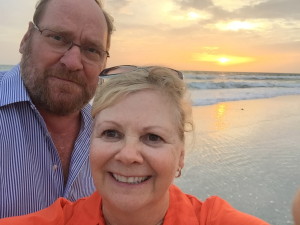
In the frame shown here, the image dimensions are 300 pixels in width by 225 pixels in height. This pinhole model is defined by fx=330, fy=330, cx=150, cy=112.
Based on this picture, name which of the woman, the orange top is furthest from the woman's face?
the orange top

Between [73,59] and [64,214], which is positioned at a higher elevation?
[73,59]

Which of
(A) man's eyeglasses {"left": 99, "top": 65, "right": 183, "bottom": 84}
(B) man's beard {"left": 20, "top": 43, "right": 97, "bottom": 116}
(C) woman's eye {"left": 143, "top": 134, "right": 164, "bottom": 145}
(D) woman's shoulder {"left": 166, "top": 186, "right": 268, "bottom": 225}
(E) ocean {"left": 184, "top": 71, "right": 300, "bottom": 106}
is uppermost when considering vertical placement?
(A) man's eyeglasses {"left": 99, "top": 65, "right": 183, "bottom": 84}

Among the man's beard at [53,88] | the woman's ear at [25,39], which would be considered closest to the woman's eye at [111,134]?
the man's beard at [53,88]

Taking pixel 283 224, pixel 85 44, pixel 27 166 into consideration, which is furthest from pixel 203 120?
pixel 27 166

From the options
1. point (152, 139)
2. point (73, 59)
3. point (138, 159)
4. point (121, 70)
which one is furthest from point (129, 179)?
point (73, 59)

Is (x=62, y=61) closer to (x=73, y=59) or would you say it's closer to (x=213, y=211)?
Answer: (x=73, y=59)

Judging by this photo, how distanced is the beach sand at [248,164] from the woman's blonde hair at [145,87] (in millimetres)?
706

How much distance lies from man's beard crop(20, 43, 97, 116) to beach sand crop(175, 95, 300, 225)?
117cm

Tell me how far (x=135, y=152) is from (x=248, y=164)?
4.97m

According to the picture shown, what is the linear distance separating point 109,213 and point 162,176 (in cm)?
43

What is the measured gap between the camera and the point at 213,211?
6.09ft

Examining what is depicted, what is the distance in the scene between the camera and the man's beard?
2953mm

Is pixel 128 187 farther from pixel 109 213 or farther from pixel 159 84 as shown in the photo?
pixel 159 84

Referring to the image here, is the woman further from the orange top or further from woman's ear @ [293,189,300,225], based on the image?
woman's ear @ [293,189,300,225]
